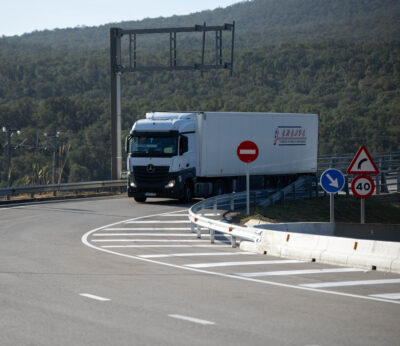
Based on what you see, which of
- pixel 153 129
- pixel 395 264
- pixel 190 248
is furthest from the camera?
pixel 153 129

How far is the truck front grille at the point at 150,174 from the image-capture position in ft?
101

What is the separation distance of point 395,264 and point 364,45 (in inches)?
6094

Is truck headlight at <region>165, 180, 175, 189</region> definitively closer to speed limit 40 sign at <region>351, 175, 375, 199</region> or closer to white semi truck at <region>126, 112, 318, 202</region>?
white semi truck at <region>126, 112, 318, 202</region>

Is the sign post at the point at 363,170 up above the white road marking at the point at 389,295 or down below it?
above

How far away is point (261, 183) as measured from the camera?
118 ft

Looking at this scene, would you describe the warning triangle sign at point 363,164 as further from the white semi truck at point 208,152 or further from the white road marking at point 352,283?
the white semi truck at point 208,152

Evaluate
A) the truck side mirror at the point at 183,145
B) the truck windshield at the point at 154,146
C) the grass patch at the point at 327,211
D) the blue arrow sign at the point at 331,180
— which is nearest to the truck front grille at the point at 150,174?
the truck windshield at the point at 154,146

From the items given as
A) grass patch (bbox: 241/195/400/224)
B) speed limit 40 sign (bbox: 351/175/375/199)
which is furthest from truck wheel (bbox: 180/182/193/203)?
speed limit 40 sign (bbox: 351/175/375/199)

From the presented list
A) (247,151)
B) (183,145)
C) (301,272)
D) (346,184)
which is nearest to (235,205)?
(183,145)

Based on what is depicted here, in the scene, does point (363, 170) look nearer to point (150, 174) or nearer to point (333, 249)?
point (333, 249)

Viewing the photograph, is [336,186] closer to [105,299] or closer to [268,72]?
[105,299]

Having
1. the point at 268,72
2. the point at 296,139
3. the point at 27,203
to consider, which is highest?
the point at 268,72

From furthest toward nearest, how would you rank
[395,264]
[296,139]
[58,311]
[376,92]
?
1. [376,92]
2. [296,139]
3. [395,264]
4. [58,311]

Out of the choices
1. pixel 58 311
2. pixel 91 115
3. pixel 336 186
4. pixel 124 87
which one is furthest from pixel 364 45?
pixel 58 311
